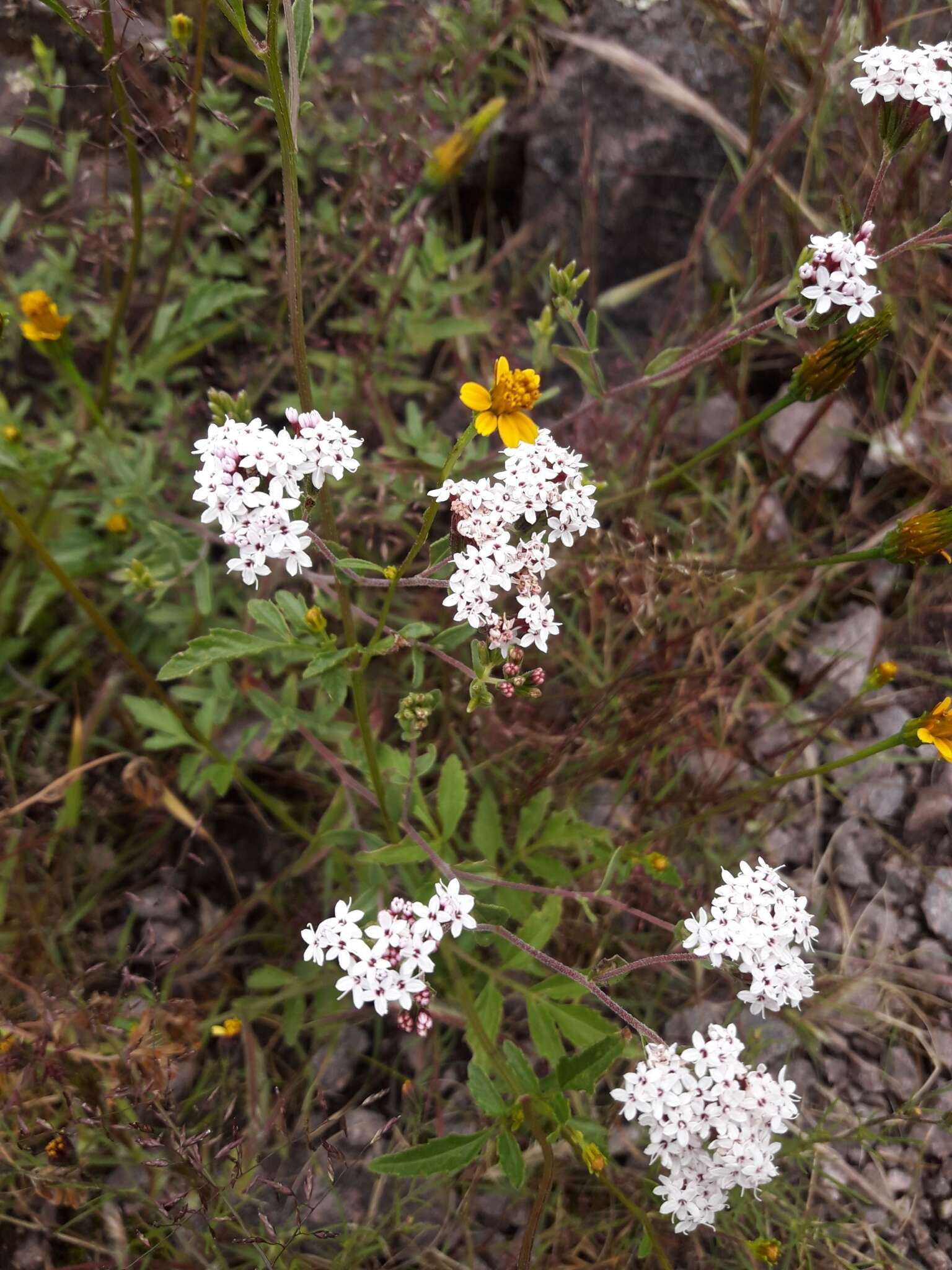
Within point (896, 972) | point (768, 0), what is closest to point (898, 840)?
point (896, 972)

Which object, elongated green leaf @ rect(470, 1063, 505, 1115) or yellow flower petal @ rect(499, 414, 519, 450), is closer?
elongated green leaf @ rect(470, 1063, 505, 1115)

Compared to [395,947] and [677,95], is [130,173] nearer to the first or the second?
[677,95]

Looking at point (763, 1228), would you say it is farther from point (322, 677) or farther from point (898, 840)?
point (322, 677)

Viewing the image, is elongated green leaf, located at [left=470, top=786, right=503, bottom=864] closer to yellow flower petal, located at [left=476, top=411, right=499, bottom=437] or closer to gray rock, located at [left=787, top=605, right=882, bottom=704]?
yellow flower petal, located at [left=476, top=411, right=499, bottom=437]

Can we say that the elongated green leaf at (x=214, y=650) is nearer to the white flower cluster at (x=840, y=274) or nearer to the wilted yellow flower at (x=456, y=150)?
the white flower cluster at (x=840, y=274)

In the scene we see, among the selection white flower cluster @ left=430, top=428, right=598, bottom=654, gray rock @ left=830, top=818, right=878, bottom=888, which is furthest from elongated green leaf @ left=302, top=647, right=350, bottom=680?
gray rock @ left=830, top=818, right=878, bottom=888

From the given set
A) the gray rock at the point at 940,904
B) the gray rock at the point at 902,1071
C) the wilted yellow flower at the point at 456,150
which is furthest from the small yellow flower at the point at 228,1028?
the wilted yellow flower at the point at 456,150

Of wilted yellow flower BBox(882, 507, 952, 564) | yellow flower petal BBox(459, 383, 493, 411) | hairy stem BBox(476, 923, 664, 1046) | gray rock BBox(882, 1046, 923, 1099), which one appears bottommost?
gray rock BBox(882, 1046, 923, 1099)
